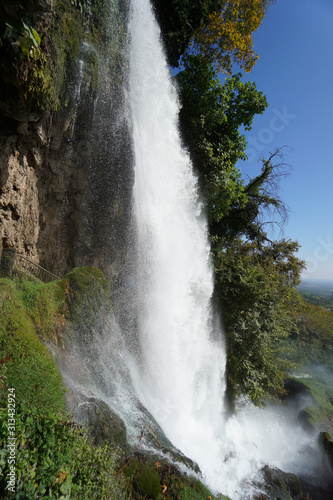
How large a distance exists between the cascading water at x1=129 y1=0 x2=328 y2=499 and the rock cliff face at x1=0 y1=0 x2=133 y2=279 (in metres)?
0.76

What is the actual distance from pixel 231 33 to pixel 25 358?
11.4 m

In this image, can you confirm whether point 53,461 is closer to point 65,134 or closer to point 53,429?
point 53,429

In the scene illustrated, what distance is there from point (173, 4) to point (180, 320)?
10.3 metres

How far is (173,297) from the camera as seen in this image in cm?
848

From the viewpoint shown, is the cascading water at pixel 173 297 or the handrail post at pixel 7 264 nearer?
the handrail post at pixel 7 264

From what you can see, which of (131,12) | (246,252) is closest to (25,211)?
(131,12)

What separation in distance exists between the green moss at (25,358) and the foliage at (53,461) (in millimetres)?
172

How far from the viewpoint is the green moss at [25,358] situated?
3.14 meters

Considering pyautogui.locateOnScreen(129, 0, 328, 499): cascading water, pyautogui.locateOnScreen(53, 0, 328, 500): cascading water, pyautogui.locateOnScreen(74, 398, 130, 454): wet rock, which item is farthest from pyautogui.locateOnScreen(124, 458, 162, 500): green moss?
pyautogui.locateOnScreen(129, 0, 328, 499): cascading water

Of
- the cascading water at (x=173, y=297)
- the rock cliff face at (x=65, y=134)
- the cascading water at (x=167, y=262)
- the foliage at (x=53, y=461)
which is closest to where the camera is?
the foliage at (x=53, y=461)

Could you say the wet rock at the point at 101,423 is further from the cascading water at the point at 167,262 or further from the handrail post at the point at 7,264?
the cascading water at the point at 167,262

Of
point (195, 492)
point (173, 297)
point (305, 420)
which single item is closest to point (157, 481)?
point (195, 492)

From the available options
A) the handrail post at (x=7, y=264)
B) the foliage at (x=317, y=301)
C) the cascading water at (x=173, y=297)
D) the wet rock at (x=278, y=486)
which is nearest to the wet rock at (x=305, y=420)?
the cascading water at (x=173, y=297)

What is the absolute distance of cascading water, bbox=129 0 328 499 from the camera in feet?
23.0
